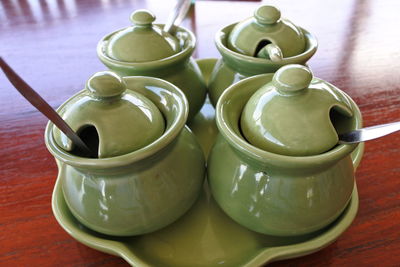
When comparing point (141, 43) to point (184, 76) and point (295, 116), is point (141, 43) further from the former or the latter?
point (295, 116)

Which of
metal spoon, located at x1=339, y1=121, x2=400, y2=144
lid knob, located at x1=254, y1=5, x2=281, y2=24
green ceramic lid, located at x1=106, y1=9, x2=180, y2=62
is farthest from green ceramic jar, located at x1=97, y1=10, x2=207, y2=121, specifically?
metal spoon, located at x1=339, y1=121, x2=400, y2=144

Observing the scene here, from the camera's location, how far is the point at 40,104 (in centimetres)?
35

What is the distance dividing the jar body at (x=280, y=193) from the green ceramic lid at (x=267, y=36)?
7.5 inches

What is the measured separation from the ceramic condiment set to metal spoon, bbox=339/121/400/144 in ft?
0.04

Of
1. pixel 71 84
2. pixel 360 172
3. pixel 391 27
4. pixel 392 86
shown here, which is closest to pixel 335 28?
pixel 391 27

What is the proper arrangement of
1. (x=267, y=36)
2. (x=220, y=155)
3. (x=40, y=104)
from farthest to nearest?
(x=267, y=36), (x=220, y=155), (x=40, y=104)

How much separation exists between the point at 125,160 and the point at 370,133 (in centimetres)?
25

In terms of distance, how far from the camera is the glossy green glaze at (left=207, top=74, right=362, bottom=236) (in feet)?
1.26

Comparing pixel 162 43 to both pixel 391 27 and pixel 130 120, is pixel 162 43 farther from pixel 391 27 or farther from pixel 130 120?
pixel 391 27

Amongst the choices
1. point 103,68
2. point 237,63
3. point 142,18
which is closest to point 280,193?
point 237,63

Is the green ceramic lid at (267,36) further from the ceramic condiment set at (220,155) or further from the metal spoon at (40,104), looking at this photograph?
the metal spoon at (40,104)

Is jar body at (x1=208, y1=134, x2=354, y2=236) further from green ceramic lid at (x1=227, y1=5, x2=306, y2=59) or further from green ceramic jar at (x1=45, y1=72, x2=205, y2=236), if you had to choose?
green ceramic lid at (x1=227, y1=5, x2=306, y2=59)

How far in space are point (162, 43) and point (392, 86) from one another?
49 cm

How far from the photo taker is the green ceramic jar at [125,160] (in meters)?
0.39
